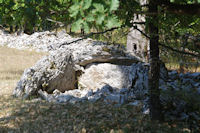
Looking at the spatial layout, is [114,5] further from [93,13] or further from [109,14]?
[93,13]

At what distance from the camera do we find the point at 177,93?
187 inches

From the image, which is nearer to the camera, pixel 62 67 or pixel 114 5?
pixel 114 5

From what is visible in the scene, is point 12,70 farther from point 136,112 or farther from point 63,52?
point 136,112

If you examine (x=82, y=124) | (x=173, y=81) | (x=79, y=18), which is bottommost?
(x=82, y=124)

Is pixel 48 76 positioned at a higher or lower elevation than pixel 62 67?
lower

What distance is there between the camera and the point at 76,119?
510cm

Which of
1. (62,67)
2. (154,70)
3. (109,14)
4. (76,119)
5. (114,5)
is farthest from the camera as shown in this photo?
(62,67)

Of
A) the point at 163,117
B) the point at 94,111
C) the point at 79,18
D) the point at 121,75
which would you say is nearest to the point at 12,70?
the point at 121,75

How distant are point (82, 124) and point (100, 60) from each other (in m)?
4.92

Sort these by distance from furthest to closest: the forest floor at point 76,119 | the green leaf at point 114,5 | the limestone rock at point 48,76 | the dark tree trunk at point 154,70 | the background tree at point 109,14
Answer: the limestone rock at point 48,76, the forest floor at point 76,119, the dark tree trunk at point 154,70, the background tree at point 109,14, the green leaf at point 114,5

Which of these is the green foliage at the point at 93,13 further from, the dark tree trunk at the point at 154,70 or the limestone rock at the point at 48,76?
the limestone rock at the point at 48,76

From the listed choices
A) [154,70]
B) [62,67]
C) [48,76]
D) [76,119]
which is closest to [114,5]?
[154,70]

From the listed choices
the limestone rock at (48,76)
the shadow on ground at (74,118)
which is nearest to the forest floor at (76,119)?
the shadow on ground at (74,118)

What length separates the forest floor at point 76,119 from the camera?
4.49 metres
